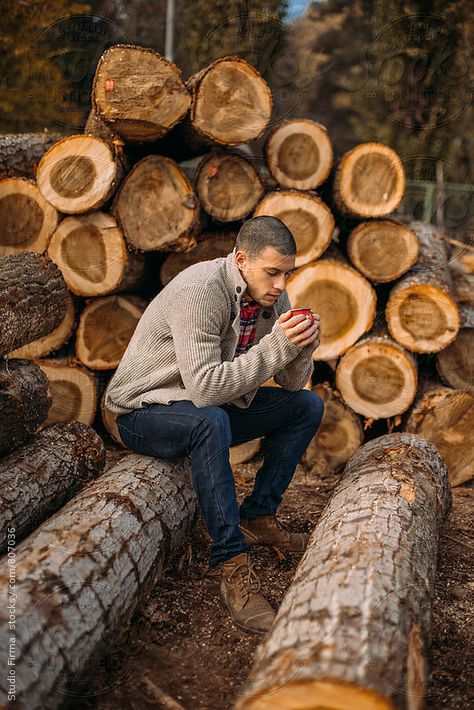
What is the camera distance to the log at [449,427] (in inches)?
164

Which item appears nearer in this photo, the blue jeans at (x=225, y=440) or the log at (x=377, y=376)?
the blue jeans at (x=225, y=440)

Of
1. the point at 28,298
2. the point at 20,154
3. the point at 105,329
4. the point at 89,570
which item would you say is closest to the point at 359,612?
the point at 89,570

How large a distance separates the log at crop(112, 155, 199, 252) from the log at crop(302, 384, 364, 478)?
4.46 feet

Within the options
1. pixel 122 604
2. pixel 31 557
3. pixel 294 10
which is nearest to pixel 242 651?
pixel 122 604

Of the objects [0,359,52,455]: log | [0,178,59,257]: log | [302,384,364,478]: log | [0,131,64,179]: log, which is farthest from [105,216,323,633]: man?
[0,131,64,179]: log

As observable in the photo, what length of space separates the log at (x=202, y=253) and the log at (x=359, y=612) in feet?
6.21

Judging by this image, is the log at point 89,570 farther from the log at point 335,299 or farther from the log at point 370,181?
the log at point 370,181

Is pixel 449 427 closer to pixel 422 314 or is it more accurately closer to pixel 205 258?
pixel 422 314

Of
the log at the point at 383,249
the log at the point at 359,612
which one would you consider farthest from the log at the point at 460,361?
the log at the point at 359,612

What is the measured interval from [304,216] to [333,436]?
141 cm

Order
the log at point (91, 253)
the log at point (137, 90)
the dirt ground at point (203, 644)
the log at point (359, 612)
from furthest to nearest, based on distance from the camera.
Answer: the log at point (91, 253)
the log at point (137, 90)
the dirt ground at point (203, 644)
the log at point (359, 612)

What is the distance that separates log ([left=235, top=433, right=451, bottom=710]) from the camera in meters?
1.61

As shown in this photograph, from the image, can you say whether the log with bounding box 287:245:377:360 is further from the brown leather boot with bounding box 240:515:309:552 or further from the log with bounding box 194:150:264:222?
the brown leather boot with bounding box 240:515:309:552

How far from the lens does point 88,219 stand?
3965 mm
